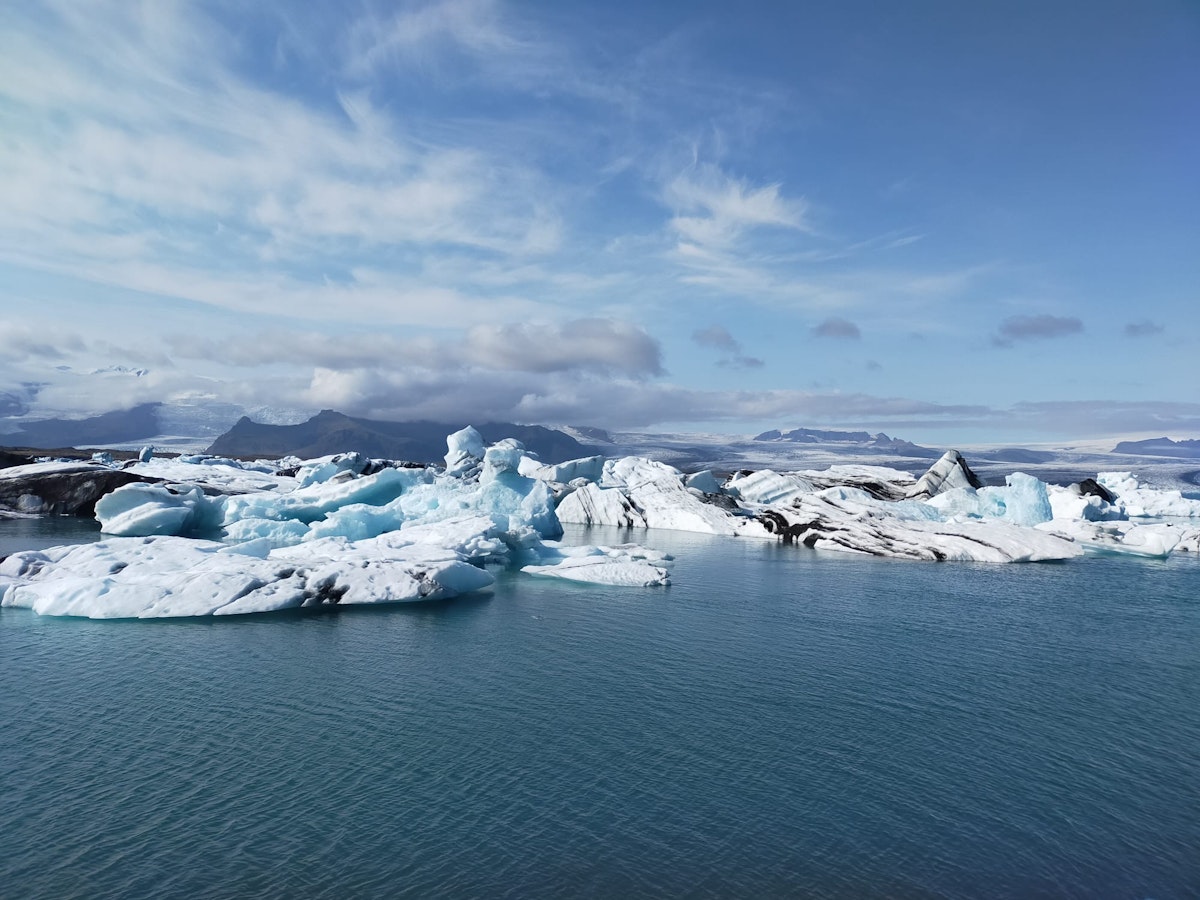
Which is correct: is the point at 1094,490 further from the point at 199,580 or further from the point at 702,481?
the point at 199,580

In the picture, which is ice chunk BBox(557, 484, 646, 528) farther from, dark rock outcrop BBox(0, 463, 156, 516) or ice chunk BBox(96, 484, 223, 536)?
dark rock outcrop BBox(0, 463, 156, 516)

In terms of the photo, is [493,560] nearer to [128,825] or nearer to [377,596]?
[377,596]

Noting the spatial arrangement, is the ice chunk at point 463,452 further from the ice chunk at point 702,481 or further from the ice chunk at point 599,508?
the ice chunk at point 702,481

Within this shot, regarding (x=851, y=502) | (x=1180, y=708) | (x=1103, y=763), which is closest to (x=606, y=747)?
(x=1103, y=763)

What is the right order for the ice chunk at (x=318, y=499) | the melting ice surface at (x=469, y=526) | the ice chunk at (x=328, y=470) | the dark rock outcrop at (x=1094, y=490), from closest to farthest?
the melting ice surface at (x=469, y=526) < the ice chunk at (x=318, y=499) < the ice chunk at (x=328, y=470) < the dark rock outcrop at (x=1094, y=490)

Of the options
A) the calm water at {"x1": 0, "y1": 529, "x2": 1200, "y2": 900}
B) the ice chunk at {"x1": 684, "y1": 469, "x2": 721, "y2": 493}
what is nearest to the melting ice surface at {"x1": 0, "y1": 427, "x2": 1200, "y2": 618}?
the ice chunk at {"x1": 684, "y1": 469, "x2": 721, "y2": 493}

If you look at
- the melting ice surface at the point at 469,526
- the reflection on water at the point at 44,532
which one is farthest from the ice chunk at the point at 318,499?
the reflection on water at the point at 44,532
